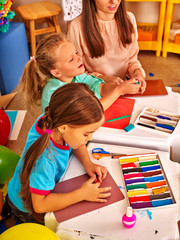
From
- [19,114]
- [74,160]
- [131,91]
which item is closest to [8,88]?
[19,114]

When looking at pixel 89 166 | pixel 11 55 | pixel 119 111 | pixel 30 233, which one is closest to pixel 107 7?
pixel 119 111

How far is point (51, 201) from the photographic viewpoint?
81 cm

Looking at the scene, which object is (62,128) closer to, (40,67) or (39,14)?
(40,67)

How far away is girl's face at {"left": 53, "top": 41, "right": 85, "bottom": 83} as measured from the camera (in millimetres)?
1179

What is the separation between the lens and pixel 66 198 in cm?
82

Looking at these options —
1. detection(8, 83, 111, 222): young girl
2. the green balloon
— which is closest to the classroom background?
the green balloon

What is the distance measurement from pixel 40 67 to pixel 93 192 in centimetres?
64

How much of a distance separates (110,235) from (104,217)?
2.4 inches

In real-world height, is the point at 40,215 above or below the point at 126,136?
below

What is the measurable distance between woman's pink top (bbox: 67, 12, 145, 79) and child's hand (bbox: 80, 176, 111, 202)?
83 cm

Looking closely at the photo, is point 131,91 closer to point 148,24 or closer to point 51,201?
point 51,201

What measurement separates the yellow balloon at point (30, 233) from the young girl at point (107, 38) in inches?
31.9

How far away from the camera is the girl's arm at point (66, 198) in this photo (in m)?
0.81

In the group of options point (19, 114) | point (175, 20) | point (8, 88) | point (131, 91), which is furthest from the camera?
point (175, 20)
